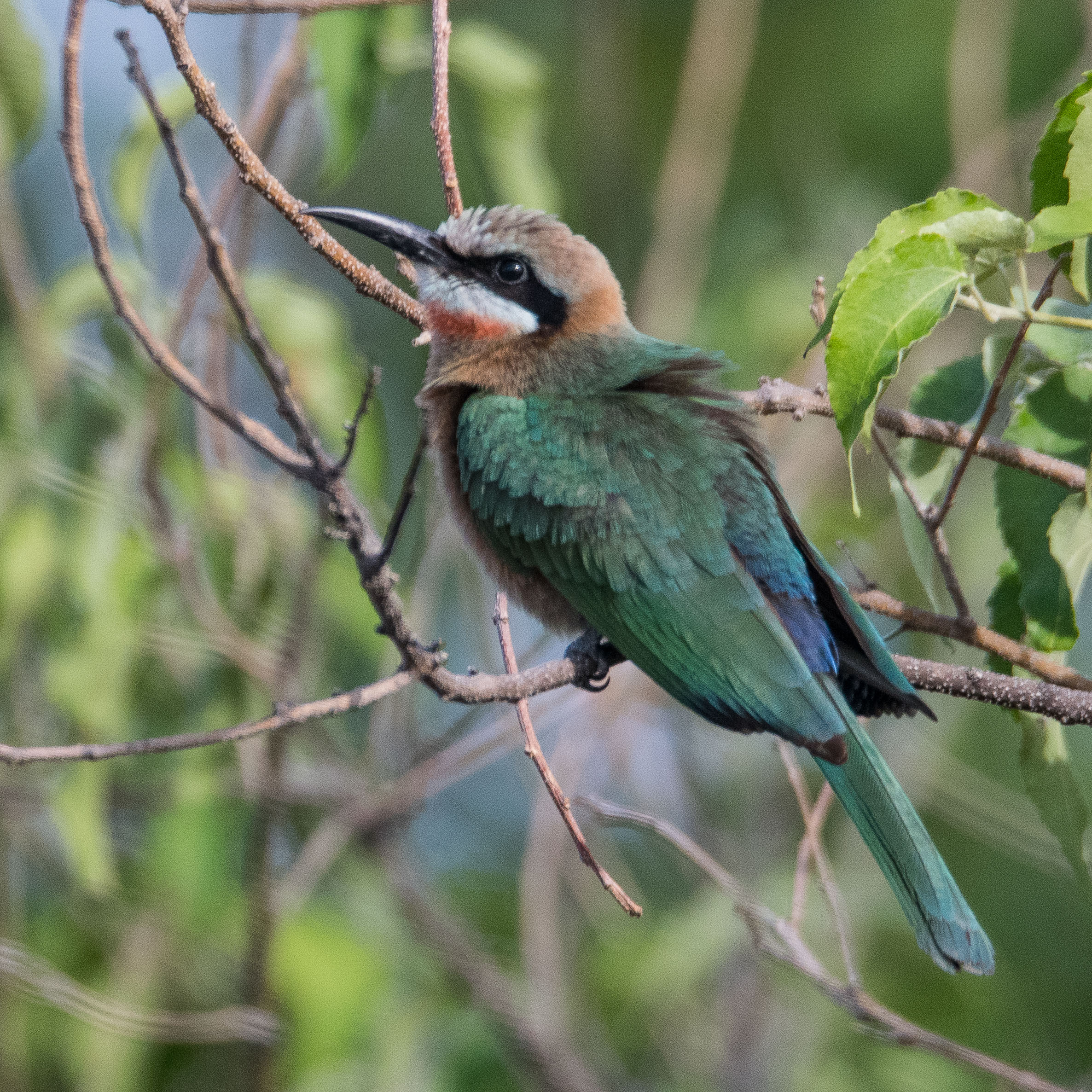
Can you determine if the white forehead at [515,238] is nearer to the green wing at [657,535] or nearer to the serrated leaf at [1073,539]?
the green wing at [657,535]

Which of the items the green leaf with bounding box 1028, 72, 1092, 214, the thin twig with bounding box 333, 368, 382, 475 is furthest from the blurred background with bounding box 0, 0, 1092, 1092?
the green leaf with bounding box 1028, 72, 1092, 214

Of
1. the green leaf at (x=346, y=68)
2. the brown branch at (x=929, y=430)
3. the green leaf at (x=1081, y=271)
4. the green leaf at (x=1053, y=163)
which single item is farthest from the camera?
the green leaf at (x=346, y=68)

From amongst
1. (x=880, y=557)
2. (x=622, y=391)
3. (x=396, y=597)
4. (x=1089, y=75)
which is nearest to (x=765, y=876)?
(x=880, y=557)

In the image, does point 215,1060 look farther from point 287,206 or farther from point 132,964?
point 287,206

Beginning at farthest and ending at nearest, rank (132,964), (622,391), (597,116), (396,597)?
(597,116), (132,964), (622,391), (396,597)

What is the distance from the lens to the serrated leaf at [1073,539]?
6.42ft

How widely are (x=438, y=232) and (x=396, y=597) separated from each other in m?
1.27

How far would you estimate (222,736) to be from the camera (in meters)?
1.93

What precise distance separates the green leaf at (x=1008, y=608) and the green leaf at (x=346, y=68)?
1.39 metres

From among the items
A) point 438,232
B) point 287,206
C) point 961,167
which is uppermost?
point 961,167

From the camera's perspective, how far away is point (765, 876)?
4.41m

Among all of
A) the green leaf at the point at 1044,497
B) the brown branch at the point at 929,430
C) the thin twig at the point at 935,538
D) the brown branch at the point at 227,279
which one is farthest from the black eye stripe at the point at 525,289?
the green leaf at the point at 1044,497

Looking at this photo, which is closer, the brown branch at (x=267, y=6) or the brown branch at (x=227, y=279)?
the brown branch at (x=227, y=279)

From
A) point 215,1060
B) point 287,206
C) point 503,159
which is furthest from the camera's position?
point 215,1060
